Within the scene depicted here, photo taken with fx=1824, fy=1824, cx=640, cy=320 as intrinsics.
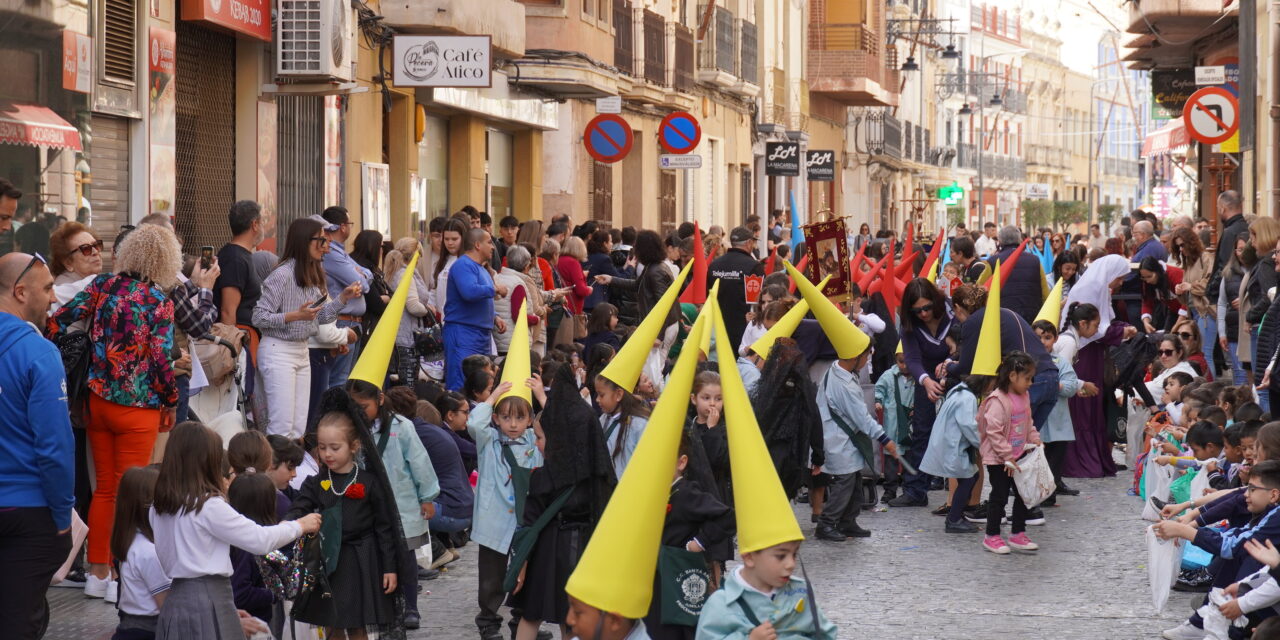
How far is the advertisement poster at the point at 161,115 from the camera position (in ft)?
45.9

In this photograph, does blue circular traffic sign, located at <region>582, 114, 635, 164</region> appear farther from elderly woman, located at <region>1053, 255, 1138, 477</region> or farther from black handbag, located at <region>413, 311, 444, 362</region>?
black handbag, located at <region>413, 311, 444, 362</region>

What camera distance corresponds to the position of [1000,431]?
11164 millimetres

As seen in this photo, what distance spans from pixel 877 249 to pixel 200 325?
1373 centimetres

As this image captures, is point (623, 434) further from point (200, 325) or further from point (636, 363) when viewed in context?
point (200, 325)

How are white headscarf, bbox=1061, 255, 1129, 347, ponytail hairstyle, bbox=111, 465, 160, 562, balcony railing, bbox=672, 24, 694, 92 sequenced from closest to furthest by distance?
ponytail hairstyle, bbox=111, 465, 160, 562 → white headscarf, bbox=1061, 255, 1129, 347 → balcony railing, bbox=672, 24, 694, 92

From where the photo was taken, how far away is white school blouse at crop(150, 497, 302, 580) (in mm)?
6742

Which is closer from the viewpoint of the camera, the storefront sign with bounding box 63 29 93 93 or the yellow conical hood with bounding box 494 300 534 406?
the yellow conical hood with bounding box 494 300 534 406

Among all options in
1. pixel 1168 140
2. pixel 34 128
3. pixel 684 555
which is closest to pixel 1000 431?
pixel 684 555

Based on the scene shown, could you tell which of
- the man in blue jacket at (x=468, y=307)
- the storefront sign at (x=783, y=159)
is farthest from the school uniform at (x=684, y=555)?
the storefront sign at (x=783, y=159)

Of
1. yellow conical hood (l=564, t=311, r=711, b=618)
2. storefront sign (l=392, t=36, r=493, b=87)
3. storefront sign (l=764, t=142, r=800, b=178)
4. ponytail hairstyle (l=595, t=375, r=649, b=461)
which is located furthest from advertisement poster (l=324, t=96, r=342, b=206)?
storefront sign (l=764, t=142, r=800, b=178)

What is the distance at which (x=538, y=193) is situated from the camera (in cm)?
2719

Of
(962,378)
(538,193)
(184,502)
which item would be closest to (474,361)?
(962,378)

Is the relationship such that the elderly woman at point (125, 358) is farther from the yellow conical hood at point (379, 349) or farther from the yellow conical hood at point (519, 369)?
the yellow conical hood at point (519, 369)

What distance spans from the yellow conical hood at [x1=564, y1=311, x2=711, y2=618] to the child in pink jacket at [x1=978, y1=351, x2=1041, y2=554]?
5644mm
